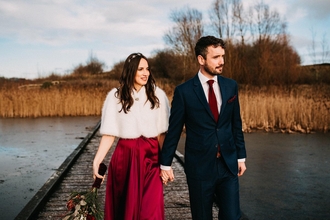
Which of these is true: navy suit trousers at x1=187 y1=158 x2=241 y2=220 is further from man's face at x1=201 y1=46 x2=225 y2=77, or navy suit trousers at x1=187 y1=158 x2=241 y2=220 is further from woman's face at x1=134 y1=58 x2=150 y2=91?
woman's face at x1=134 y1=58 x2=150 y2=91

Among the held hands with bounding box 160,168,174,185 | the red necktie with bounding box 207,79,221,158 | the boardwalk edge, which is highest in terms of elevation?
the red necktie with bounding box 207,79,221,158

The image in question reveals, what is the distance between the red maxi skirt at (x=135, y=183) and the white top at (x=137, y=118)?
6cm

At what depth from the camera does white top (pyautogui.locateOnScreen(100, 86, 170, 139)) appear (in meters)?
3.10

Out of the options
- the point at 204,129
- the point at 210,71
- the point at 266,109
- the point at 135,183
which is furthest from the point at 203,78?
the point at 266,109

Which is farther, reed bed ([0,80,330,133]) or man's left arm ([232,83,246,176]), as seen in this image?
reed bed ([0,80,330,133])

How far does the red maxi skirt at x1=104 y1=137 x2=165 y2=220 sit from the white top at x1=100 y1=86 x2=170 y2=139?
6cm

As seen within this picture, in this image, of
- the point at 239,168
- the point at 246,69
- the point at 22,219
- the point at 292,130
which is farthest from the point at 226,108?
the point at 246,69

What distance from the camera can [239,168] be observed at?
289 centimetres

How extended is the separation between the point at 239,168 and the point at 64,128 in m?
11.3

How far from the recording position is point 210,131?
8.88ft

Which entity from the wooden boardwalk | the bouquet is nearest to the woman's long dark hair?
the bouquet

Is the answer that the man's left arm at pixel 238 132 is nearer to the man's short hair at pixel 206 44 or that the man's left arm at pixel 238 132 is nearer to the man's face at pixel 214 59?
the man's face at pixel 214 59

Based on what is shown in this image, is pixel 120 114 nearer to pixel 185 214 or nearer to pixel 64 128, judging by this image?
pixel 185 214

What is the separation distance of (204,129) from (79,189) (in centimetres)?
309
